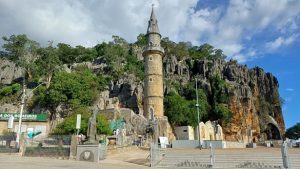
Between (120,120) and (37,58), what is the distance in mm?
27759

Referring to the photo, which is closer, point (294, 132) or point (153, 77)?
point (153, 77)

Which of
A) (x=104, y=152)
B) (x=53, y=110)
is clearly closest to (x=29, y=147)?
(x=104, y=152)

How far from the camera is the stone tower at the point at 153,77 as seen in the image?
48.4 meters

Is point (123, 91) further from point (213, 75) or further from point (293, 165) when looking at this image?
point (293, 165)

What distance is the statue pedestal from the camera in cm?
2067

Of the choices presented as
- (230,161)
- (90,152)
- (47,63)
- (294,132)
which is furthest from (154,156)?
(294,132)

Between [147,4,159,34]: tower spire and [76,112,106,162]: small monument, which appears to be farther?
[147,4,159,34]: tower spire

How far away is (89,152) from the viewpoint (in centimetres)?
2092

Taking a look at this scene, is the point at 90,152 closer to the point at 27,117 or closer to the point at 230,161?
the point at 230,161

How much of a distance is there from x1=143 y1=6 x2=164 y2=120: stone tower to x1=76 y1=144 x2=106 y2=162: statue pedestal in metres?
26.0

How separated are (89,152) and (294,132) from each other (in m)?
85.9

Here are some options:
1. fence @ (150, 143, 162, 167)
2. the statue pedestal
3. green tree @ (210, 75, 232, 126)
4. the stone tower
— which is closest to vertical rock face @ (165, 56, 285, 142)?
green tree @ (210, 75, 232, 126)

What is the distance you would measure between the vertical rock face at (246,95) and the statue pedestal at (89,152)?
137 feet

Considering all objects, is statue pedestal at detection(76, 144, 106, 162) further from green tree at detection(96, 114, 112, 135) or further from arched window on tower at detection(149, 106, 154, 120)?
arched window on tower at detection(149, 106, 154, 120)
